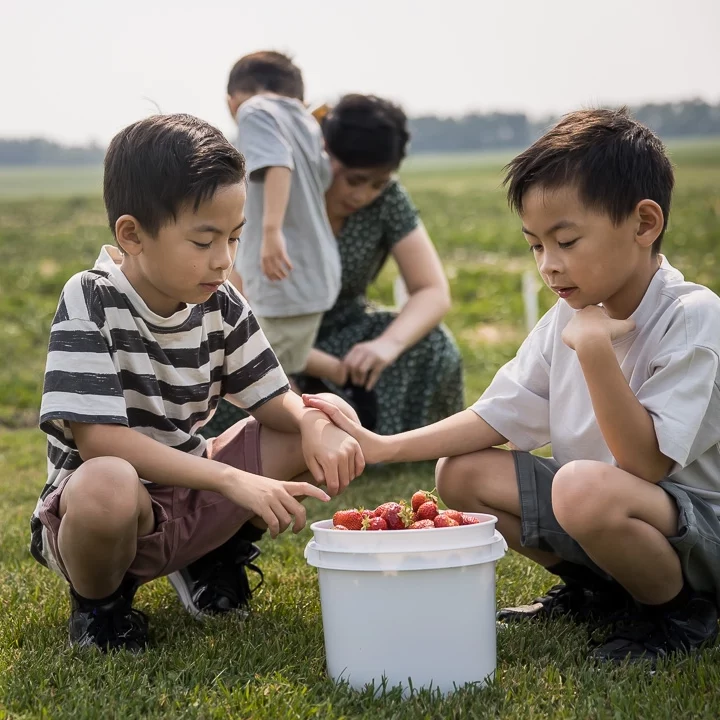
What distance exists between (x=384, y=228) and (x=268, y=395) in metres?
2.06

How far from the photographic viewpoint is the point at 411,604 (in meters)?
1.90

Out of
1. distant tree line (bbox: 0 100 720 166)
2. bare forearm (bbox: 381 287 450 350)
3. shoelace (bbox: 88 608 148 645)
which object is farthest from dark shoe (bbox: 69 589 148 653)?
distant tree line (bbox: 0 100 720 166)

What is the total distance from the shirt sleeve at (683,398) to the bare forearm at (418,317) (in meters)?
2.27

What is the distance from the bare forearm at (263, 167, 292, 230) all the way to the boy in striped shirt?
135cm

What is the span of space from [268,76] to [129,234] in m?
2.17

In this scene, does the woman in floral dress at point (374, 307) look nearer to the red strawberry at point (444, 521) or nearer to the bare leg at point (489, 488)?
the bare leg at point (489, 488)

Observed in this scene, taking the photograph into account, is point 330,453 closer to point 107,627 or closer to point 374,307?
point 107,627

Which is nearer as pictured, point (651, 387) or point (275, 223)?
point (651, 387)

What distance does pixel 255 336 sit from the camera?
8.44 ft

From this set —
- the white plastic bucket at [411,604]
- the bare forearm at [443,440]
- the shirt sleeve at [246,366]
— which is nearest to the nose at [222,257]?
the shirt sleeve at [246,366]

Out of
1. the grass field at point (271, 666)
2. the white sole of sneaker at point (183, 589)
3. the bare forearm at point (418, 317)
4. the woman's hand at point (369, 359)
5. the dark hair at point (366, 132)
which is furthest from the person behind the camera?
the bare forearm at point (418, 317)

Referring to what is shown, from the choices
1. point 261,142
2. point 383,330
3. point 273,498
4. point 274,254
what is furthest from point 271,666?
point 383,330

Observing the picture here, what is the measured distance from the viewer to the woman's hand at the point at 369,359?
13.8 feet

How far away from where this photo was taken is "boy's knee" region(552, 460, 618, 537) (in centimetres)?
205
